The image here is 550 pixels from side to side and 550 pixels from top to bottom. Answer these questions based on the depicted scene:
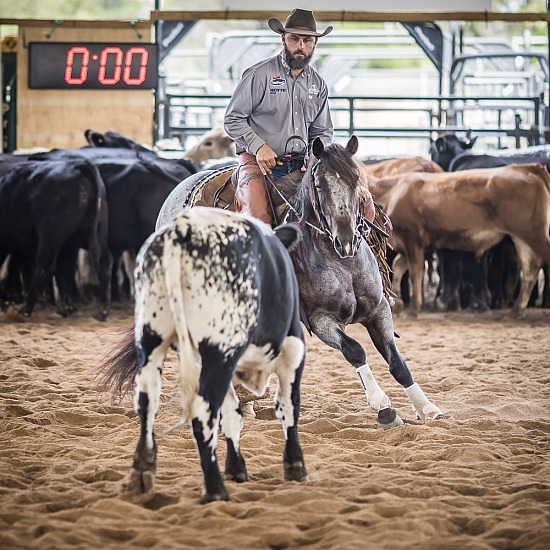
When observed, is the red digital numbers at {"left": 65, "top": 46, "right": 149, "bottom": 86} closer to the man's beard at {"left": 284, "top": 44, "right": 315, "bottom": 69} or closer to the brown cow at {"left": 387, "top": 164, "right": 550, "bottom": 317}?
the brown cow at {"left": 387, "top": 164, "right": 550, "bottom": 317}

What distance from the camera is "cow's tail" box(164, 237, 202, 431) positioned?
3.62 meters

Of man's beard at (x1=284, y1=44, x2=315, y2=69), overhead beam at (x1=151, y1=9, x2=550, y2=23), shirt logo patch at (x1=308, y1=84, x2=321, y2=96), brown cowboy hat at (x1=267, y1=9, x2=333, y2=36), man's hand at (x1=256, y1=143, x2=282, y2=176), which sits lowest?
man's hand at (x1=256, y1=143, x2=282, y2=176)

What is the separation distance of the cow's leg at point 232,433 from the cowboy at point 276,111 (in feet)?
6.18

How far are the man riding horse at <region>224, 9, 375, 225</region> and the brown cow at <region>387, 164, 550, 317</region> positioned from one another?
5.25m

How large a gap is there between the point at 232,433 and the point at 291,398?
32cm

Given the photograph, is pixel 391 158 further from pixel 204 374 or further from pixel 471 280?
pixel 204 374

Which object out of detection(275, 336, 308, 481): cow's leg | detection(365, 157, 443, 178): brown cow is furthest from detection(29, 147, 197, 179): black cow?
detection(275, 336, 308, 481): cow's leg

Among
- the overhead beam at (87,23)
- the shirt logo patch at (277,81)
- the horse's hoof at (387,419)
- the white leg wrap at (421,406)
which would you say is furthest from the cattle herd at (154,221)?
the horse's hoof at (387,419)

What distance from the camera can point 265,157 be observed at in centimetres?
571

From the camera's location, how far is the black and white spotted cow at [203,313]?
3.68 metres

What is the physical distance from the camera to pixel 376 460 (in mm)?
4770

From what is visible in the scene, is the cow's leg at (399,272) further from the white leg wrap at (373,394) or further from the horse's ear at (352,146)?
the horse's ear at (352,146)

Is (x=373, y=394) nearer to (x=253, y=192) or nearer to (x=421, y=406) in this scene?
(x=421, y=406)

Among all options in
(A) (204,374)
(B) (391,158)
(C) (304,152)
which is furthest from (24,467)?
(B) (391,158)
